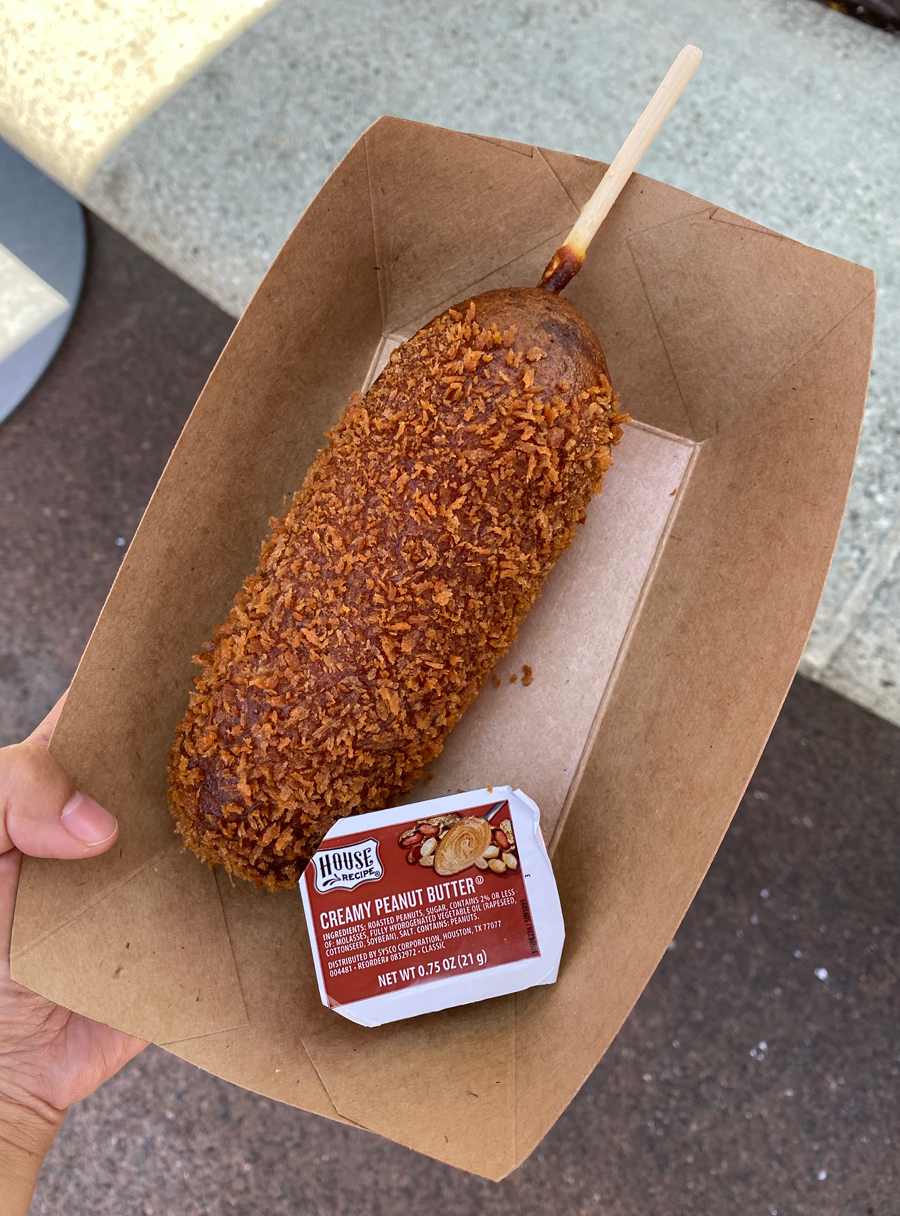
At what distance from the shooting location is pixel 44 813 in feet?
4.05

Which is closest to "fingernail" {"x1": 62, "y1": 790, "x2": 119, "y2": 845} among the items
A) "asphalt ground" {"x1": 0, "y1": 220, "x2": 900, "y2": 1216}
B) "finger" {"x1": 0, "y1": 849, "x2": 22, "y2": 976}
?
"finger" {"x1": 0, "y1": 849, "x2": 22, "y2": 976}

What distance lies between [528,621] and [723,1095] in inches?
47.2

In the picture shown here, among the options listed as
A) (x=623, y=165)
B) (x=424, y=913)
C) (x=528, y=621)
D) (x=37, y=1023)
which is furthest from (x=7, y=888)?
Answer: (x=623, y=165)

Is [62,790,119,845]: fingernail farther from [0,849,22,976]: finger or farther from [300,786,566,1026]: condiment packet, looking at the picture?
[300,786,566,1026]: condiment packet

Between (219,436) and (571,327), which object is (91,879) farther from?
(571,327)

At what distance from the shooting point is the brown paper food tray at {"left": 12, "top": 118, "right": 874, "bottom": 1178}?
126 centimetres

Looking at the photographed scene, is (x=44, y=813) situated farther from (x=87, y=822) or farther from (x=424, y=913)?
(x=424, y=913)

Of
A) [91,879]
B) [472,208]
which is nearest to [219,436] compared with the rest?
[472,208]

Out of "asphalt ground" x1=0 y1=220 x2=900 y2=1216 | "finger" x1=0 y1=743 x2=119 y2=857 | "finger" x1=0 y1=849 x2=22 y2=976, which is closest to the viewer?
"finger" x1=0 y1=743 x2=119 y2=857

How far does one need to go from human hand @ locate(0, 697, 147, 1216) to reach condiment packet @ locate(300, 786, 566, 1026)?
0.37 m

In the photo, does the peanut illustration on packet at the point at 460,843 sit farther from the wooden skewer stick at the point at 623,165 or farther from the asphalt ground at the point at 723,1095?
the wooden skewer stick at the point at 623,165

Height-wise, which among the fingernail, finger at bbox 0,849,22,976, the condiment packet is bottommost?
the condiment packet

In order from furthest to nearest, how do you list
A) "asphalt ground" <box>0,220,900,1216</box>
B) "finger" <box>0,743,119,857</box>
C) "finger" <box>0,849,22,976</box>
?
1. "asphalt ground" <box>0,220,900,1216</box>
2. "finger" <box>0,849,22,976</box>
3. "finger" <box>0,743,119,857</box>

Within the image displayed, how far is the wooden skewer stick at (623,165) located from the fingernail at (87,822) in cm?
115
